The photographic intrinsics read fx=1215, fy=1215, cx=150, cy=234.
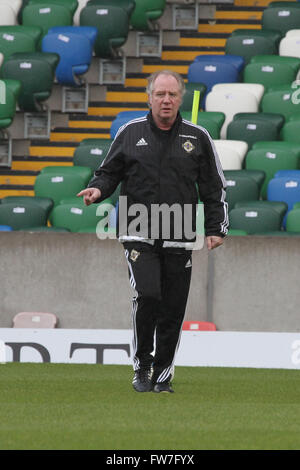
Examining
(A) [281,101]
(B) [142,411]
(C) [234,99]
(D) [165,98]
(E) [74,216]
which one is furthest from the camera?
(C) [234,99]

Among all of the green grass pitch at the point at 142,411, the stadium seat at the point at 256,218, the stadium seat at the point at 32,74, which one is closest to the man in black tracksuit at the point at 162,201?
Result: the green grass pitch at the point at 142,411

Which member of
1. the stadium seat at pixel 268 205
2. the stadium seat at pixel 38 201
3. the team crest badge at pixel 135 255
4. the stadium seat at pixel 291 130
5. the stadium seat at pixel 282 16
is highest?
the stadium seat at pixel 282 16

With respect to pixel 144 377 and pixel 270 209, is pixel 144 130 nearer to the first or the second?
pixel 144 377

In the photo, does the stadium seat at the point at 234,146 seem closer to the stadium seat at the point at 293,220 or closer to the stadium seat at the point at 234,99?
the stadium seat at the point at 234,99

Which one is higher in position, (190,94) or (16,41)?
(16,41)

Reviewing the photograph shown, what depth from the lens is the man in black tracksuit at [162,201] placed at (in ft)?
19.1

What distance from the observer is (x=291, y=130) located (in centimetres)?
1152

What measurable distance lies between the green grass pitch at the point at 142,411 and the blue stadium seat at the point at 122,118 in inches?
190

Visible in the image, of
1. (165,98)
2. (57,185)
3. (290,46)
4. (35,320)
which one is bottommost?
(35,320)

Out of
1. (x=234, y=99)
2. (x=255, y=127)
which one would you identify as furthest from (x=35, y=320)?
(x=234, y=99)

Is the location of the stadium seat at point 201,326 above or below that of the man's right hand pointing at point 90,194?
below

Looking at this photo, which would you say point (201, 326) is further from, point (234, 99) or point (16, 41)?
point (16, 41)

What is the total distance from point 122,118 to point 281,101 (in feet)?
5.21

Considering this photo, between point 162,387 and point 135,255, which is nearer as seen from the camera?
point 135,255
